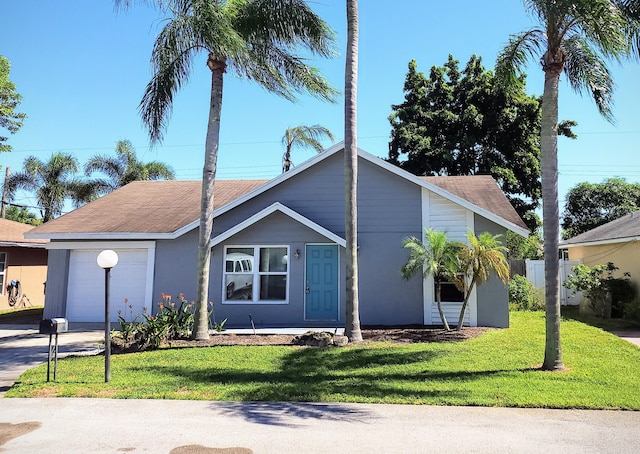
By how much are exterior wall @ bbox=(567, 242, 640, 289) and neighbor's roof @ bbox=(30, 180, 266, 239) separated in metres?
14.1

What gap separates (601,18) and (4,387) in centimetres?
1154

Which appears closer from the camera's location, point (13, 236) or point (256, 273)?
point (256, 273)

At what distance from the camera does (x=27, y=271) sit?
20969mm

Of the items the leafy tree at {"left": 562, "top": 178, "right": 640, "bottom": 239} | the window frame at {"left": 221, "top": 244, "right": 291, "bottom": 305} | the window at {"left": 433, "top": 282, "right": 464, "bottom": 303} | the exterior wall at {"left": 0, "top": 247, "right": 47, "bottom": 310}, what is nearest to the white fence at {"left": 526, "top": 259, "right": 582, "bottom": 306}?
the window at {"left": 433, "top": 282, "right": 464, "bottom": 303}

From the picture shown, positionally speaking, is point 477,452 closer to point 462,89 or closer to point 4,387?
point 4,387

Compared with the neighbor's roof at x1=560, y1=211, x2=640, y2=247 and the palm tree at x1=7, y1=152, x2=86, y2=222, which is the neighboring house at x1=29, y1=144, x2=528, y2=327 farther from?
the palm tree at x1=7, y1=152, x2=86, y2=222

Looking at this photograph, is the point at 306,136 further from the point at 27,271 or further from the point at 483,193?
the point at 27,271

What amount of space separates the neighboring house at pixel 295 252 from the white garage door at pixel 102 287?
32mm

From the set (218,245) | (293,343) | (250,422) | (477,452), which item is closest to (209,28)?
(218,245)

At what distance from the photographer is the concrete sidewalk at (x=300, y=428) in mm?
4730

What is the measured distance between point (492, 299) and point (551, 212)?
17.8 feet

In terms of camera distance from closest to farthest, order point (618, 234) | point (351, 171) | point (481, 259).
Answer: point (351, 171)
point (481, 259)
point (618, 234)

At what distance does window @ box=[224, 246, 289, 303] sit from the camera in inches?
530

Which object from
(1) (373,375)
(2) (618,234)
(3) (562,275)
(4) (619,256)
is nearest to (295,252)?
A: (1) (373,375)
